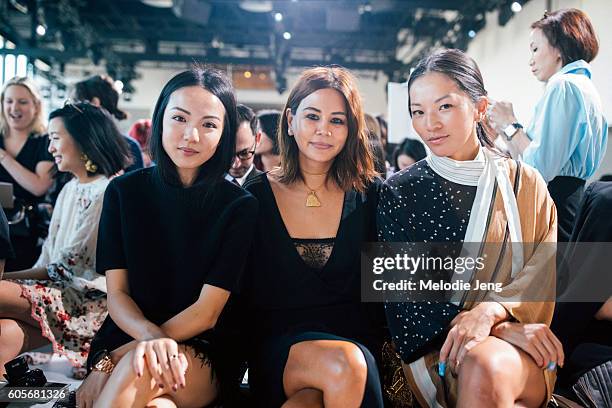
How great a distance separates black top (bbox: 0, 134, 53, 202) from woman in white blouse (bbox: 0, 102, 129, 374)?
1.91 feet

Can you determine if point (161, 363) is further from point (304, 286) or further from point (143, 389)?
point (304, 286)

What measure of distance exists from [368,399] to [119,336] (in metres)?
0.75

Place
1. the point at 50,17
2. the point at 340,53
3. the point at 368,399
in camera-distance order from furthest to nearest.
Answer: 1. the point at 340,53
2. the point at 50,17
3. the point at 368,399

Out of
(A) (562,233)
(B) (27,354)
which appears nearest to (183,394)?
(B) (27,354)

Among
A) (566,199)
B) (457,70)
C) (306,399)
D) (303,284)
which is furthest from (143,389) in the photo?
(566,199)

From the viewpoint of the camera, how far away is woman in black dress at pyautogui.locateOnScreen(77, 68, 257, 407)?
1.54 m

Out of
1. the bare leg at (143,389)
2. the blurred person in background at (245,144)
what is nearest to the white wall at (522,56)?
the blurred person in background at (245,144)

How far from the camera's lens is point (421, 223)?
5.43 feet

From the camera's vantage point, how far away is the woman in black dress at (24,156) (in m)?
2.79

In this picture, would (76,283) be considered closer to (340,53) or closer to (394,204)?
(394,204)

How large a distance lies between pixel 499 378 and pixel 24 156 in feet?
8.79

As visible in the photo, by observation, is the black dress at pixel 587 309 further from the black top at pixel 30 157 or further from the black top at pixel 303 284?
the black top at pixel 30 157

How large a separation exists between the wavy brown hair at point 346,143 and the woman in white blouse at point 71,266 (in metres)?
0.96

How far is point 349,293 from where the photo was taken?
5.57ft
